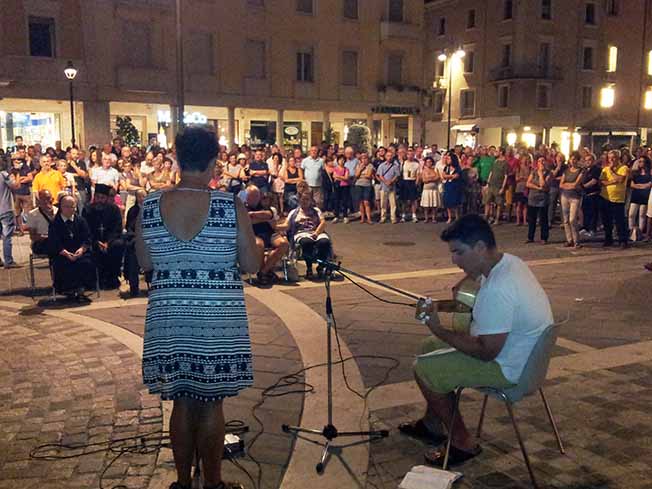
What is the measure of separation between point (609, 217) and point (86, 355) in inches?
395

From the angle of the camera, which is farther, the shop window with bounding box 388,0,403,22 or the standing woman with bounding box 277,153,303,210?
the shop window with bounding box 388,0,403,22

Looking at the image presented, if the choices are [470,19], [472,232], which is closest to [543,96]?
[470,19]

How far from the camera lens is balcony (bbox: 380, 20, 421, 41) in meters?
33.4

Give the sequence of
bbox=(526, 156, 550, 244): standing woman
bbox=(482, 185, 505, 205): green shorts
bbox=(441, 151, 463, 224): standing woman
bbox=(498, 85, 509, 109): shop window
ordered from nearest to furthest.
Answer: bbox=(526, 156, 550, 244): standing woman, bbox=(441, 151, 463, 224): standing woman, bbox=(482, 185, 505, 205): green shorts, bbox=(498, 85, 509, 109): shop window

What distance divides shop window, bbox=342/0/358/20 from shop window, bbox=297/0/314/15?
1799 millimetres

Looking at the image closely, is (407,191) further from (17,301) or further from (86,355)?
(86,355)

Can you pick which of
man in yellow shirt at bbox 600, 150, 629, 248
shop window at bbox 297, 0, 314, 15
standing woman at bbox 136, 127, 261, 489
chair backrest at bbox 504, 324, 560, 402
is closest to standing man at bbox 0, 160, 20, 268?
standing woman at bbox 136, 127, 261, 489

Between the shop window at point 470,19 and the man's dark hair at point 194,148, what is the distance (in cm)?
4415

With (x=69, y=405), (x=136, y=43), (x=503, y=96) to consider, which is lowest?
(x=69, y=405)

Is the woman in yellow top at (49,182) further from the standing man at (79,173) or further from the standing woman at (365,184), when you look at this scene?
the standing woman at (365,184)

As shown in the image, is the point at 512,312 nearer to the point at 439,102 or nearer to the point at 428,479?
the point at 428,479

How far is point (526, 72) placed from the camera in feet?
132

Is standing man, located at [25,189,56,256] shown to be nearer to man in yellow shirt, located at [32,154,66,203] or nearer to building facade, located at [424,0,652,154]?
man in yellow shirt, located at [32,154,66,203]

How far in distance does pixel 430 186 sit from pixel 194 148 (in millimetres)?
13212
